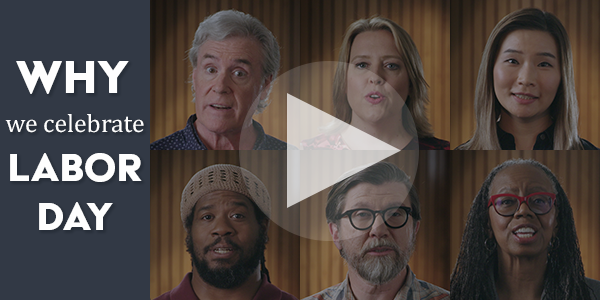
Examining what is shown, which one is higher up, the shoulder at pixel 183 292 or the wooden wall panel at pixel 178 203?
the wooden wall panel at pixel 178 203

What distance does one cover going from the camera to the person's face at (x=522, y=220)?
235 centimetres

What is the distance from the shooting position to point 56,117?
2.42 metres

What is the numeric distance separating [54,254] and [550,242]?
2381mm

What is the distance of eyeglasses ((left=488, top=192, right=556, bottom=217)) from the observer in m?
2.36

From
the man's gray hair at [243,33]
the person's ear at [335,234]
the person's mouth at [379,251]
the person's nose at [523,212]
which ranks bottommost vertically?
the person's mouth at [379,251]

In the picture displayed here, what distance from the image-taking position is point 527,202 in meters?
2.36

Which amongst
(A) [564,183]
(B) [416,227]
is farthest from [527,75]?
(B) [416,227]

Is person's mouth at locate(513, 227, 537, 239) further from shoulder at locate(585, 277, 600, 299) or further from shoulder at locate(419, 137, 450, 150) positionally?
shoulder at locate(419, 137, 450, 150)

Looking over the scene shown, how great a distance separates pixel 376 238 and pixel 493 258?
23.0 inches

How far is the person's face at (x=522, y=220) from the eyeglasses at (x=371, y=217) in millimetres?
447

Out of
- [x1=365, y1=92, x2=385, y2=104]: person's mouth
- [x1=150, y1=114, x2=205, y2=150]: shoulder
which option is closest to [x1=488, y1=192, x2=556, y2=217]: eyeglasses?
[x1=365, y1=92, x2=385, y2=104]: person's mouth

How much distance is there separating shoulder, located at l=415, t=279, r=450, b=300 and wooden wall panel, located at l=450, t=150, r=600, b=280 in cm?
17

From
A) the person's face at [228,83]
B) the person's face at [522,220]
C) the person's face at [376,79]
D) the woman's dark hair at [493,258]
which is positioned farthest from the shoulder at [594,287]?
the person's face at [228,83]

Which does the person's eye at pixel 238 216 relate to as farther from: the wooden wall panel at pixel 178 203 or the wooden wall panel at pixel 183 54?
the wooden wall panel at pixel 183 54
